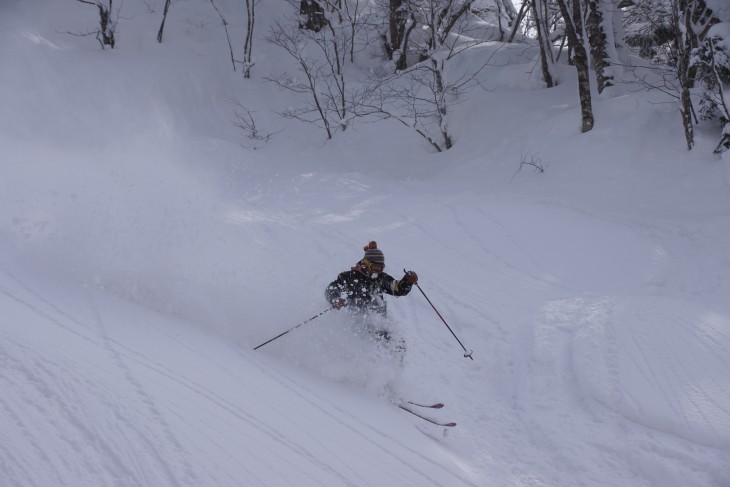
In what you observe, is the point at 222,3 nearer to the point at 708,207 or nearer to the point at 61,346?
the point at 708,207

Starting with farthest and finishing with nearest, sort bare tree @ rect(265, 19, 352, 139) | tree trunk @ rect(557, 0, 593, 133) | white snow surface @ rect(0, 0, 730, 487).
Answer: bare tree @ rect(265, 19, 352, 139) < tree trunk @ rect(557, 0, 593, 133) < white snow surface @ rect(0, 0, 730, 487)

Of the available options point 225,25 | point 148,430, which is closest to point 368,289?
point 148,430

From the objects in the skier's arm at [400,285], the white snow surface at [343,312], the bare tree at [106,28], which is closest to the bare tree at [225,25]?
the bare tree at [106,28]

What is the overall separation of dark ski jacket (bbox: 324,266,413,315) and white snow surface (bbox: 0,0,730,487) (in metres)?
0.36

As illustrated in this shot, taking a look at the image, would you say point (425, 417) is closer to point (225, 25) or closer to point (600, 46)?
point (600, 46)

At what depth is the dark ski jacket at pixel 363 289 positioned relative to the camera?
6480 millimetres

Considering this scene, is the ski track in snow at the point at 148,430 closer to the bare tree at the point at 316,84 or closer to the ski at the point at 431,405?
the ski at the point at 431,405

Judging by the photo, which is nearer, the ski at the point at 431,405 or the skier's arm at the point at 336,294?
the ski at the point at 431,405

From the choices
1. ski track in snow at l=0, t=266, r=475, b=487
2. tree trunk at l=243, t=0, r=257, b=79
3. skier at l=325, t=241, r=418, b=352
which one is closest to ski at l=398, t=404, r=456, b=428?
skier at l=325, t=241, r=418, b=352

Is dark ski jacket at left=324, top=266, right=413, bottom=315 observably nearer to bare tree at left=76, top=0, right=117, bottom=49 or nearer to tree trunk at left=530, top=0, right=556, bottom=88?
tree trunk at left=530, top=0, right=556, bottom=88

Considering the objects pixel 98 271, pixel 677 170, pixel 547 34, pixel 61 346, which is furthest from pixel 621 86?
pixel 61 346

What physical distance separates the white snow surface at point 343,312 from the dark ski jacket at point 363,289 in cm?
36

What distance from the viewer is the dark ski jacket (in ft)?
21.3

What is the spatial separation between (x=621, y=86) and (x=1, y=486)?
652 inches
